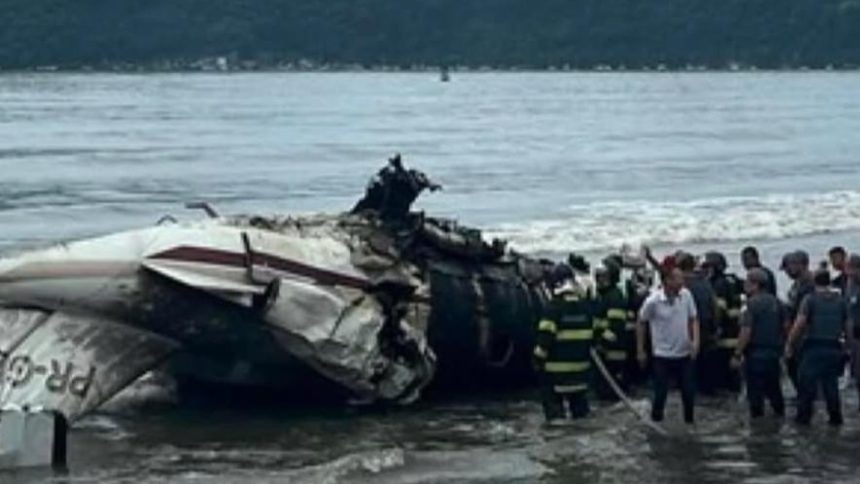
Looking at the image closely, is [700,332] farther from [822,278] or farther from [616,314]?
[822,278]

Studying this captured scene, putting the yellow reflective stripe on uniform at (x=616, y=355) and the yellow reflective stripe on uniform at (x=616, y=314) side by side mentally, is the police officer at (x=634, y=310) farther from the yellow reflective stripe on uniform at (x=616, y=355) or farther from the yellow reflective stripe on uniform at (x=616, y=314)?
the yellow reflective stripe on uniform at (x=616, y=314)

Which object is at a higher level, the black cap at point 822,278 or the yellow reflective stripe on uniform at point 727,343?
the black cap at point 822,278

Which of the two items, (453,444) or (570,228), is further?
(570,228)

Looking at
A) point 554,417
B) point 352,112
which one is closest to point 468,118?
point 352,112

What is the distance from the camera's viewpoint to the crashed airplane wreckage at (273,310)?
20141mm

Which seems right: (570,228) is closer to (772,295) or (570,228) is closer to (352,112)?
(772,295)

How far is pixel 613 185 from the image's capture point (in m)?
62.9

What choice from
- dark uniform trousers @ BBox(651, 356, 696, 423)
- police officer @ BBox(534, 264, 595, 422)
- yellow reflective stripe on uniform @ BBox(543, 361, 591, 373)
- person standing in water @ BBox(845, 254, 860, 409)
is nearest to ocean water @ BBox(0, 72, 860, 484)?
dark uniform trousers @ BBox(651, 356, 696, 423)

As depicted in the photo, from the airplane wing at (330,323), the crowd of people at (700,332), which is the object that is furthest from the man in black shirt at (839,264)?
the airplane wing at (330,323)

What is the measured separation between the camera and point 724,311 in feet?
70.0

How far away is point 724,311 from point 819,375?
76.9 inches

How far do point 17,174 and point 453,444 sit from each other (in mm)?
50852

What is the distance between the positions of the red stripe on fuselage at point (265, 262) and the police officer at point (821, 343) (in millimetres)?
4413

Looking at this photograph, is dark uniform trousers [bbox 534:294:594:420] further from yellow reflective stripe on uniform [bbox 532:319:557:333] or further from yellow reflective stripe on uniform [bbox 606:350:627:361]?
yellow reflective stripe on uniform [bbox 606:350:627:361]
